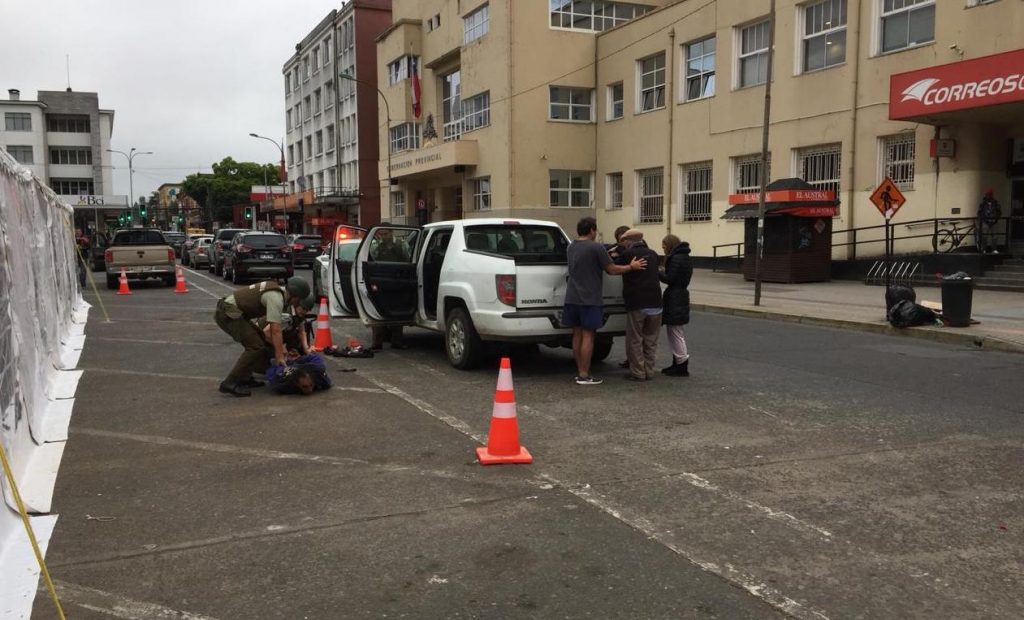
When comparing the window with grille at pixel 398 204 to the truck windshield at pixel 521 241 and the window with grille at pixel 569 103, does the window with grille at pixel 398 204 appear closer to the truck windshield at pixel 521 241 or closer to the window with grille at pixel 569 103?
the window with grille at pixel 569 103

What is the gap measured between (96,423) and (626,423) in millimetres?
4608

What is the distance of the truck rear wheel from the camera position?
9055 mm

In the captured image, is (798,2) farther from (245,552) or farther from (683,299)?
(245,552)

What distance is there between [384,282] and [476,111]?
28.6 metres

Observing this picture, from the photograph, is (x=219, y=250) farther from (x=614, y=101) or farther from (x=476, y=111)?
(x=614, y=101)

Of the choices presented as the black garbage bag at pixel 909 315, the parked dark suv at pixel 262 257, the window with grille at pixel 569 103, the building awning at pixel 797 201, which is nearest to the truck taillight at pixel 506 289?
the black garbage bag at pixel 909 315

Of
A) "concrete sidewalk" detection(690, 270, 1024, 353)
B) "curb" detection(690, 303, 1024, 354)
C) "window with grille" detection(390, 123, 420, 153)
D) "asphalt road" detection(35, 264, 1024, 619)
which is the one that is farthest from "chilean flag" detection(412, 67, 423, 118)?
"asphalt road" detection(35, 264, 1024, 619)

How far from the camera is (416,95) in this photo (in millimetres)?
43469

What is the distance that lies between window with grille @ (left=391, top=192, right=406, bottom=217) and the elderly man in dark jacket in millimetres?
39599

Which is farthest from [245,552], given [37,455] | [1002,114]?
[1002,114]

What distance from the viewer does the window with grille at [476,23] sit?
118 ft

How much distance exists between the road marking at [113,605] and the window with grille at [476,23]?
34.7m

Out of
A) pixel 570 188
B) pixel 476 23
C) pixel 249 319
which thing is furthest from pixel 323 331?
pixel 476 23

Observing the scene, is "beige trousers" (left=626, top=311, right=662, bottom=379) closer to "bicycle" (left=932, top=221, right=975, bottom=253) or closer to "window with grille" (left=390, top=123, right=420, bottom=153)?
"bicycle" (left=932, top=221, right=975, bottom=253)
